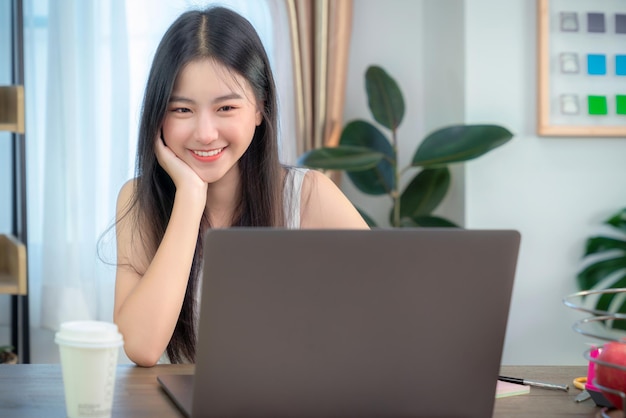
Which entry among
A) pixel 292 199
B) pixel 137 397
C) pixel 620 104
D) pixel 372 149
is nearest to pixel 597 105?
pixel 620 104

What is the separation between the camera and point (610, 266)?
131 inches

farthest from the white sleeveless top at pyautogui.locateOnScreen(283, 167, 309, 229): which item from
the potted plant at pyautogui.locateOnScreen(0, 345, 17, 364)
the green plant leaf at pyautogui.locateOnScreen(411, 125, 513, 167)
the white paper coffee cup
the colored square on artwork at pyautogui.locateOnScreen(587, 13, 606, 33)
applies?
the colored square on artwork at pyautogui.locateOnScreen(587, 13, 606, 33)

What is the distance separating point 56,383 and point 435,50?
2715 mm

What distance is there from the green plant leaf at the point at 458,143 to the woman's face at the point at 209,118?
1601 millimetres

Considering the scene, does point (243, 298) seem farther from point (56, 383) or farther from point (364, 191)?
point (364, 191)

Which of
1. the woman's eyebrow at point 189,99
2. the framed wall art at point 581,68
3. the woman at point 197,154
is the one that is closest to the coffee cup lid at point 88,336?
the woman at point 197,154

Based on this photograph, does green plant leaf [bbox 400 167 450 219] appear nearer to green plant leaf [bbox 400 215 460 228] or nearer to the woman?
green plant leaf [bbox 400 215 460 228]

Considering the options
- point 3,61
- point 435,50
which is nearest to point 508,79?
point 435,50

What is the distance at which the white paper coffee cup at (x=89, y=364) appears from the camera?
98 cm

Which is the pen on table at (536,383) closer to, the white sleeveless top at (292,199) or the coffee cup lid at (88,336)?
the coffee cup lid at (88,336)

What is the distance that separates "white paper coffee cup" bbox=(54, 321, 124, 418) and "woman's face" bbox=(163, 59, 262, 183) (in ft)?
2.53

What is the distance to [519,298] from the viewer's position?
11.4 feet

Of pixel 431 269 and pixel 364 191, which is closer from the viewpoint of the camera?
pixel 431 269

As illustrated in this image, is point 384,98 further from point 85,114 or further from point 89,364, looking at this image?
point 89,364
